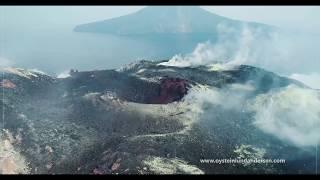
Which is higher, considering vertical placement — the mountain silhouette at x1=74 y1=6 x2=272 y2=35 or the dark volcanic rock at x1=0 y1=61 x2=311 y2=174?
the mountain silhouette at x1=74 y1=6 x2=272 y2=35

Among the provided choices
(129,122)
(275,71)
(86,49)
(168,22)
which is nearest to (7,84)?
(86,49)

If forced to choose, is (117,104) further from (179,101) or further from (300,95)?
(300,95)

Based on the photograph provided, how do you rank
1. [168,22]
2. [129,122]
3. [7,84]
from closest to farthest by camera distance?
[168,22] < [129,122] < [7,84]

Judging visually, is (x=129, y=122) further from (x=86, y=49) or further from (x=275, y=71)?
(x=275, y=71)

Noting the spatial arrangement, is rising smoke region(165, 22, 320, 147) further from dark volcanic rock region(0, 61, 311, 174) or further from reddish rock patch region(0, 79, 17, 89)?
reddish rock patch region(0, 79, 17, 89)

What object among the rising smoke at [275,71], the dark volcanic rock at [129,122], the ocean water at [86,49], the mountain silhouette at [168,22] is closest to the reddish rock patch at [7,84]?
the dark volcanic rock at [129,122]

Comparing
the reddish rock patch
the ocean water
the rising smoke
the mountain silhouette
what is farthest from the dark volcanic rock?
the mountain silhouette

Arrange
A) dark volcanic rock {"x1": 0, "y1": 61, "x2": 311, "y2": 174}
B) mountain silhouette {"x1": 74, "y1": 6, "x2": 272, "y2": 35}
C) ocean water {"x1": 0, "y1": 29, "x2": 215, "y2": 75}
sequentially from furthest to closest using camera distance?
ocean water {"x1": 0, "y1": 29, "x2": 215, "y2": 75} → dark volcanic rock {"x1": 0, "y1": 61, "x2": 311, "y2": 174} → mountain silhouette {"x1": 74, "y1": 6, "x2": 272, "y2": 35}
